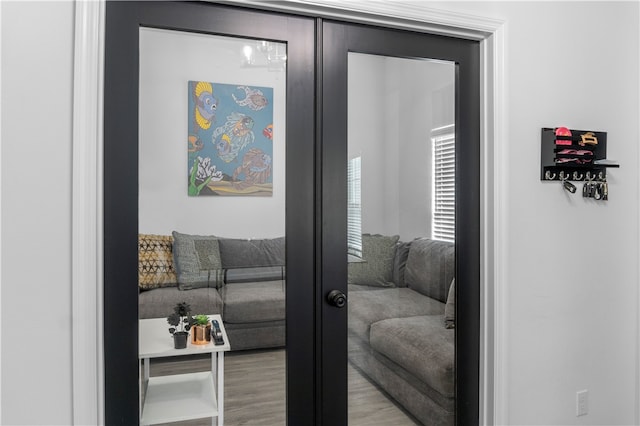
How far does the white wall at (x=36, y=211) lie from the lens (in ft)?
4.34

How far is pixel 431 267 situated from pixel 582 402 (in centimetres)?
94

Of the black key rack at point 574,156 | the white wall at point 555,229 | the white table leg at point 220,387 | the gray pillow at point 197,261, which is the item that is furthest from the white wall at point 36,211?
the black key rack at point 574,156

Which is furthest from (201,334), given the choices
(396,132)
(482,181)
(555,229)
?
(555,229)

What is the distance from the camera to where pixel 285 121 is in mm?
1664

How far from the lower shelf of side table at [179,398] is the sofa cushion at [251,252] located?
40 cm

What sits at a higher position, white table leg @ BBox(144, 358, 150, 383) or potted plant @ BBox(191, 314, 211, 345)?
potted plant @ BBox(191, 314, 211, 345)

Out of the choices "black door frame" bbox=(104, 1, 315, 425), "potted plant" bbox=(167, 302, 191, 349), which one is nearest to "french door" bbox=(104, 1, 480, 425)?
"black door frame" bbox=(104, 1, 315, 425)

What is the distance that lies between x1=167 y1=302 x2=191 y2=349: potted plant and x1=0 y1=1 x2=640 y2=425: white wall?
0.32 meters

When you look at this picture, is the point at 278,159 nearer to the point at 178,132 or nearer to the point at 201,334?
the point at 178,132

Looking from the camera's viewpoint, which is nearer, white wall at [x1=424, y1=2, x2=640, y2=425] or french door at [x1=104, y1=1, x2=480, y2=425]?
french door at [x1=104, y1=1, x2=480, y2=425]

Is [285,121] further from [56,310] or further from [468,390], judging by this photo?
[468,390]

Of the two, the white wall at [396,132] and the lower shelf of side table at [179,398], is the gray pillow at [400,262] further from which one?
the lower shelf of side table at [179,398]

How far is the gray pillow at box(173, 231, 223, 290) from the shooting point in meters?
1.57

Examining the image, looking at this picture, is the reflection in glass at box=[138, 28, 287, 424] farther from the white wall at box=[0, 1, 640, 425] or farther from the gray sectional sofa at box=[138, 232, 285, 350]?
the white wall at box=[0, 1, 640, 425]
